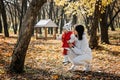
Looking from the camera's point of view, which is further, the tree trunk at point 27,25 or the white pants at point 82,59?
the white pants at point 82,59

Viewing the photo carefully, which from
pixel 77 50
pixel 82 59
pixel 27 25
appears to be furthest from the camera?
pixel 77 50

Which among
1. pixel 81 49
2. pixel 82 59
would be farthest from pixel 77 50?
pixel 82 59

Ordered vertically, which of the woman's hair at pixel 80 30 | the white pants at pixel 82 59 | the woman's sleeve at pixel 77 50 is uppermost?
the woman's hair at pixel 80 30

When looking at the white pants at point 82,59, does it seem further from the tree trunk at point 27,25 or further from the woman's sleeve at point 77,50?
the tree trunk at point 27,25

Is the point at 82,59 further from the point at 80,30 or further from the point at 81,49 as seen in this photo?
the point at 80,30

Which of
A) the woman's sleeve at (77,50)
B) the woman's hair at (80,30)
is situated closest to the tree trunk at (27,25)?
the woman's hair at (80,30)

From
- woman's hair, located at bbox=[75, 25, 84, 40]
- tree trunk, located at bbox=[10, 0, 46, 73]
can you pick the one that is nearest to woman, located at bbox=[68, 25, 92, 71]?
woman's hair, located at bbox=[75, 25, 84, 40]

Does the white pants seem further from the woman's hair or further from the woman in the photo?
the woman's hair

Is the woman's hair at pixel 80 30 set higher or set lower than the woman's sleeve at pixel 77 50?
higher

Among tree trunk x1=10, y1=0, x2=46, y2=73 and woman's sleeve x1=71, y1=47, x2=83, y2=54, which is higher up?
tree trunk x1=10, y1=0, x2=46, y2=73

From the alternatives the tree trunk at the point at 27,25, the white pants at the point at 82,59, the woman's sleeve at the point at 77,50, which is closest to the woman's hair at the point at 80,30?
the woman's sleeve at the point at 77,50

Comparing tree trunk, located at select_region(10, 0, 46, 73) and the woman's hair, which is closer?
tree trunk, located at select_region(10, 0, 46, 73)

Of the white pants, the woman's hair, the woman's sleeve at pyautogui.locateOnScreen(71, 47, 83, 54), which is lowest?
the white pants

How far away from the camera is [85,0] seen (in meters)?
20.6
